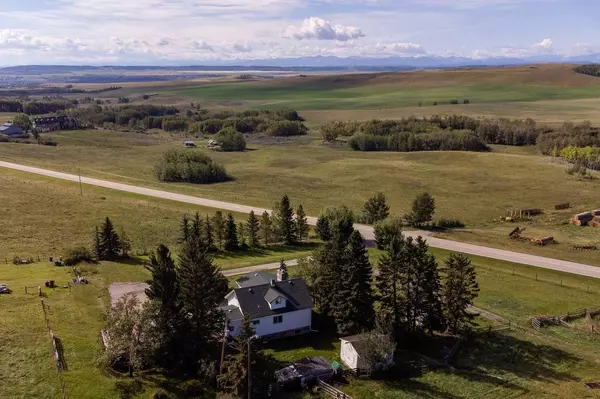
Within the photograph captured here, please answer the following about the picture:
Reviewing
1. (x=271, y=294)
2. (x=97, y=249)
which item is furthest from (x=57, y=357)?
(x=97, y=249)

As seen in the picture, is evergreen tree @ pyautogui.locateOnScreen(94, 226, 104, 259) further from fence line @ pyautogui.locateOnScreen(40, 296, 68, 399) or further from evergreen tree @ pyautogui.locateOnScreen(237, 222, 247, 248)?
evergreen tree @ pyautogui.locateOnScreen(237, 222, 247, 248)

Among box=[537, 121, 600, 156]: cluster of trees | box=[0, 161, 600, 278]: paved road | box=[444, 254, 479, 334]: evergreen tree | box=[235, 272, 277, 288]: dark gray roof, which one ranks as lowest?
box=[0, 161, 600, 278]: paved road

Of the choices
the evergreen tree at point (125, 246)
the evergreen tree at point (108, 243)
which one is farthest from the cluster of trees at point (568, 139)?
the evergreen tree at point (108, 243)

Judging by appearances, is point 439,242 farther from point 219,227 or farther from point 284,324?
point 284,324

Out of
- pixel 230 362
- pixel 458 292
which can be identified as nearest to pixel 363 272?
pixel 458 292

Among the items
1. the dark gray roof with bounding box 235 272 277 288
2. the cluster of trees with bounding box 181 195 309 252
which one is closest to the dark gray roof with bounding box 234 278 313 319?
the dark gray roof with bounding box 235 272 277 288
